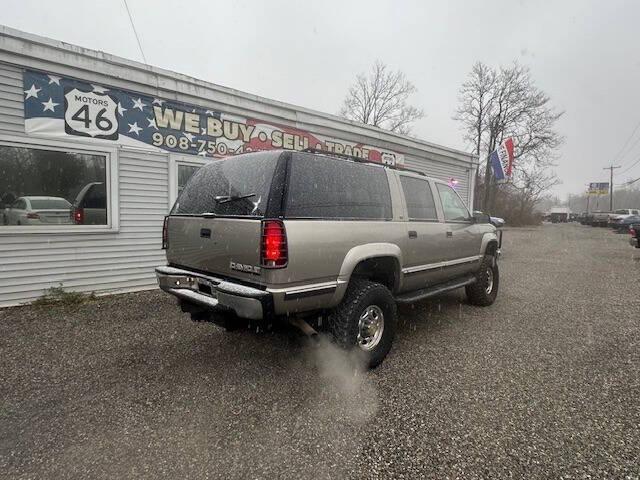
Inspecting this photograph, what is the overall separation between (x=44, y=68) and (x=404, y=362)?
248 inches

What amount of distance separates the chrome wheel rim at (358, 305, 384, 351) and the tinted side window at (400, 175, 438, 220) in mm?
1152

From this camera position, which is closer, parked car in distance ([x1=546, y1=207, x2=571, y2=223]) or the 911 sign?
the 911 sign

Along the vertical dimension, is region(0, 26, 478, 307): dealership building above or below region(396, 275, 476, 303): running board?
above

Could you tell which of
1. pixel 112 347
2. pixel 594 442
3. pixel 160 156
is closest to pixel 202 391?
pixel 112 347

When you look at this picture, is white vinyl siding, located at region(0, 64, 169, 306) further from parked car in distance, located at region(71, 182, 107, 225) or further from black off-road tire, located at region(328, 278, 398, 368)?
black off-road tire, located at region(328, 278, 398, 368)

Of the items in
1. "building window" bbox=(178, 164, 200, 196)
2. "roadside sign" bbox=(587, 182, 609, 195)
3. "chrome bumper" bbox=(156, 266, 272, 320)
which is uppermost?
"roadside sign" bbox=(587, 182, 609, 195)

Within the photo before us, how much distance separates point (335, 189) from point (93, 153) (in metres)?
4.58

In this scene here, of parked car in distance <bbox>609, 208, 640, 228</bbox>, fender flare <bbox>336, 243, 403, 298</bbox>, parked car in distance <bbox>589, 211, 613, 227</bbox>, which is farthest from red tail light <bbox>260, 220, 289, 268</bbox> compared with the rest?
parked car in distance <bbox>589, 211, 613, 227</bbox>

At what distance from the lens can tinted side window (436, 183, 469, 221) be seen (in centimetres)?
459

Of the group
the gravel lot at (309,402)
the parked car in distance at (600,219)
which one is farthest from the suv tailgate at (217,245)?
the parked car in distance at (600,219)

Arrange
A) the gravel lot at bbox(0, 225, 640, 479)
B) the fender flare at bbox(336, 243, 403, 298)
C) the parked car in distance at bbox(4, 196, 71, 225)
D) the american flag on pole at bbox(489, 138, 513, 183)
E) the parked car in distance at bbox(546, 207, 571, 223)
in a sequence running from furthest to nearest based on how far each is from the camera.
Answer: the parked car in distance at bbox(546, 207, 571, 223) → the american flag on pole at bbox(489, 138, 513, 183) → the parked car in distance at bbox(4, 196, 71, 225) → the fender flare at bbox(336, 243, 403, 298) → the gravel lot at bbox(0, 225, 640, 479)

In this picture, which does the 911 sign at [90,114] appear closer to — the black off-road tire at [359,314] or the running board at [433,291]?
the black off-road tire at [359,314]

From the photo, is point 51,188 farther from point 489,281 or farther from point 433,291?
point 489,281

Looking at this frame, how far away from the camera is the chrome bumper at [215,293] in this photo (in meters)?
2.60
